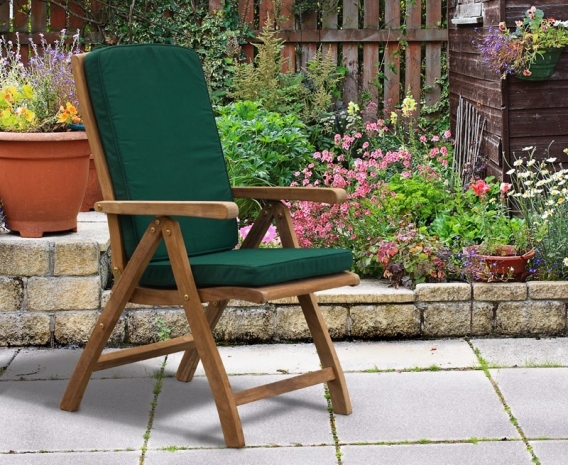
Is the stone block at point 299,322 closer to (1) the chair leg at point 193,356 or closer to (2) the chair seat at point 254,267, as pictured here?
(1) the chair leg at point 193,356

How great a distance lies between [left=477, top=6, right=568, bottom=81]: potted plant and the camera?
17.4ft

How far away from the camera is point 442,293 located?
4320 millimetres

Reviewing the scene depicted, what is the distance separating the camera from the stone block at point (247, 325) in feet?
14.0

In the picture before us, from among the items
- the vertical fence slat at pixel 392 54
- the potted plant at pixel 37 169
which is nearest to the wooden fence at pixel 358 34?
the vertical fence slat at pixel 392 54

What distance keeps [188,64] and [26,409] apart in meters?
1.36

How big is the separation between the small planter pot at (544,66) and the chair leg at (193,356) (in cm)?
259

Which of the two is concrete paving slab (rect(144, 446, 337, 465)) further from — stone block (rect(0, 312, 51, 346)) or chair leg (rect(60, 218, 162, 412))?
stone block (rect(0, 312, 51, 346))

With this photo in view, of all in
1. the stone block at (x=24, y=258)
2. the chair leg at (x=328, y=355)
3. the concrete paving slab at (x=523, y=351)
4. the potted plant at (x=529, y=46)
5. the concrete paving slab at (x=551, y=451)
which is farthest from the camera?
the potted plant at (x=529, y=46)

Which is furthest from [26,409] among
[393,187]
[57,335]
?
[393,187]

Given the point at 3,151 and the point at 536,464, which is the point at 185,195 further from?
the point at 536,464

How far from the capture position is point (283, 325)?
14.1 feet

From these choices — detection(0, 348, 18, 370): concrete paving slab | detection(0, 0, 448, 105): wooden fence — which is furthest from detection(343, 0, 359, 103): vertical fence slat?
detection(0, 348, 18, 370): concrete paving slab

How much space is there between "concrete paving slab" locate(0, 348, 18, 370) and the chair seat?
0.95m

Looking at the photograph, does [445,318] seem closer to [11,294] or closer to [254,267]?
[254,267]
